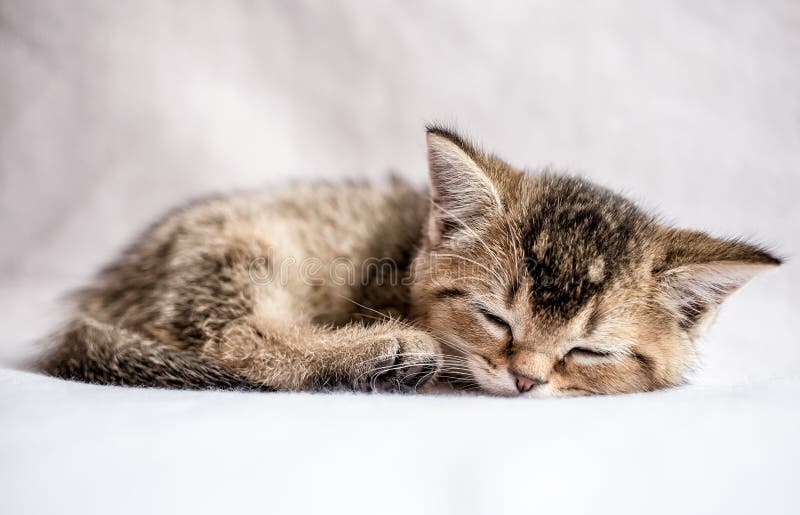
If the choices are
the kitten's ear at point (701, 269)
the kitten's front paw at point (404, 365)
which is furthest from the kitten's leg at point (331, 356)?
the kitten's ear at point (701, 269)

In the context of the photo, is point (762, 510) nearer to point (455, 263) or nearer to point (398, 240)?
point (455, 263)

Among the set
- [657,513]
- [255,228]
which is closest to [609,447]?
[657,513]

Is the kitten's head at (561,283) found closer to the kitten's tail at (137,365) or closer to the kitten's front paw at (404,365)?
the kitten's front paw at (404,365)

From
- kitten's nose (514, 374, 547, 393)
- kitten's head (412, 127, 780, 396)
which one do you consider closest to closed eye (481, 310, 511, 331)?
kitten's head (412, 127, 780, 396)

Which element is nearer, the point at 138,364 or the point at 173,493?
the point at 173,493

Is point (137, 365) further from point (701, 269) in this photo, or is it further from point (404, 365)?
point (701, 269)

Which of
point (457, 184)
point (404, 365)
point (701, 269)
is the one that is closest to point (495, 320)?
point (404, 365)
